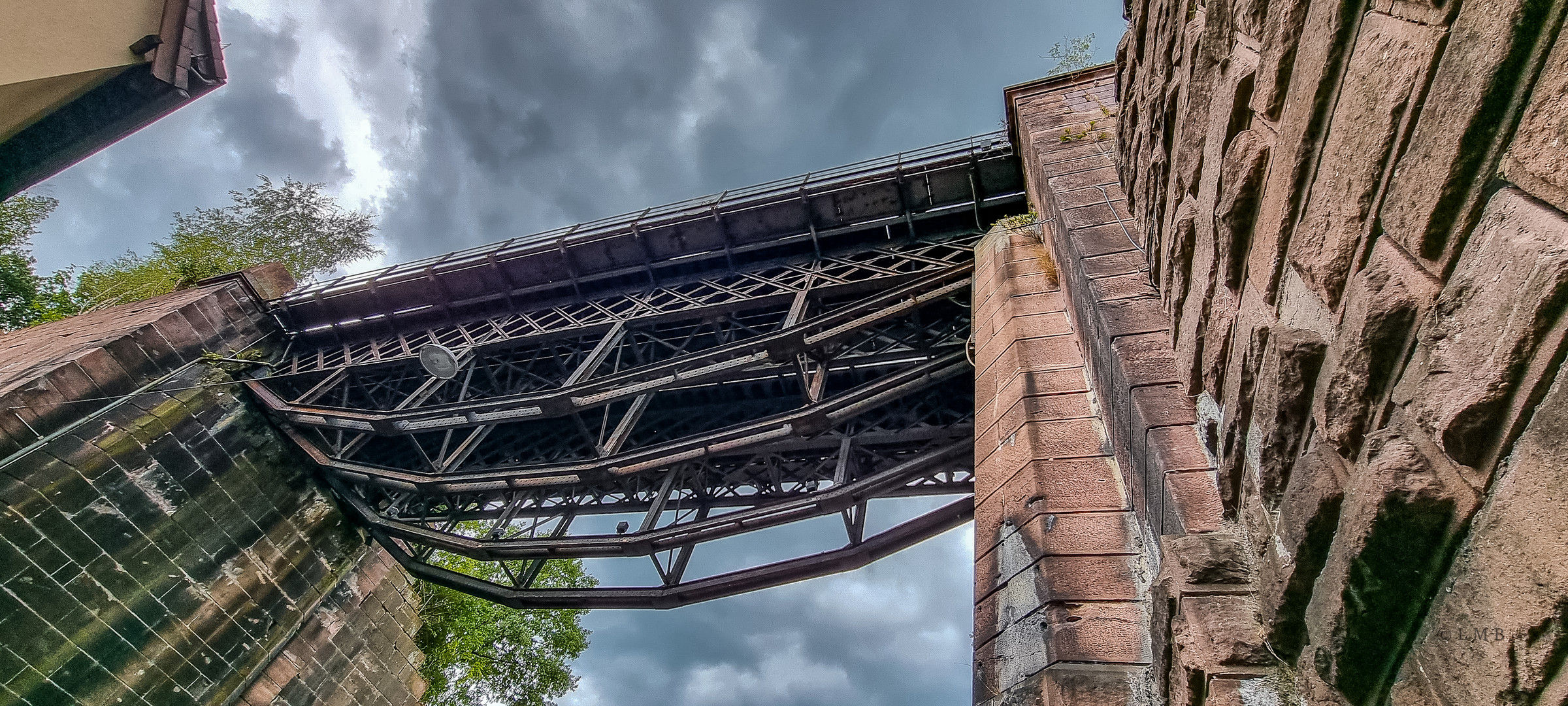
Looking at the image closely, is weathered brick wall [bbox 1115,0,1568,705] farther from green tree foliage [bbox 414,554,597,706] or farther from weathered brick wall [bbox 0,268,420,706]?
green tree foliage [bbox 414,554,597,706]

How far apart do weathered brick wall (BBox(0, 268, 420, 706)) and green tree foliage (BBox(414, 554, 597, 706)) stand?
3.28 meters

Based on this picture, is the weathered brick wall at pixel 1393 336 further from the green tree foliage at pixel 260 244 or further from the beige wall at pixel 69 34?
the green tree foliage at pixel 260 244

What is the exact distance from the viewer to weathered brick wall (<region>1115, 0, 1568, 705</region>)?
3.63ft

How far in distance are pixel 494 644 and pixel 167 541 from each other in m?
10.5

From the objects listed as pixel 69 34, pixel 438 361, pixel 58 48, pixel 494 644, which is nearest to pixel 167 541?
pixel 438 361

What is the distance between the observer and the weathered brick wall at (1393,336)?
3.63 feet

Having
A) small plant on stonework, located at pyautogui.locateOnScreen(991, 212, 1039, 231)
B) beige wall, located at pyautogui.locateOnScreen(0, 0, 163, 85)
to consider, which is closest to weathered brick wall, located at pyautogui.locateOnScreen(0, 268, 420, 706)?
beige wall, located at pyautogui.locateOnScreen(0, 0, 163, 85)

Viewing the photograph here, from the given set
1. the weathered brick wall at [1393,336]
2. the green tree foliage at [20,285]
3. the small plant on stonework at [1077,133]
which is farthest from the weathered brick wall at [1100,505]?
the green tree foliage at [20,285]

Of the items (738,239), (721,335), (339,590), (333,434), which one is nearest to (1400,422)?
(721,335)

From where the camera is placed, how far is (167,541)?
32.3 feet

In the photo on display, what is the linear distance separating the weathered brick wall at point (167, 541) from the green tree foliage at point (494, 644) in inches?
129

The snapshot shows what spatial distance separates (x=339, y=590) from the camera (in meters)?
11.7

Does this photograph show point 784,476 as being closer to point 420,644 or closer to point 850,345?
point 850,345

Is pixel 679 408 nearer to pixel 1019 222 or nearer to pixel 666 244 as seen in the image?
pixel 666 244
